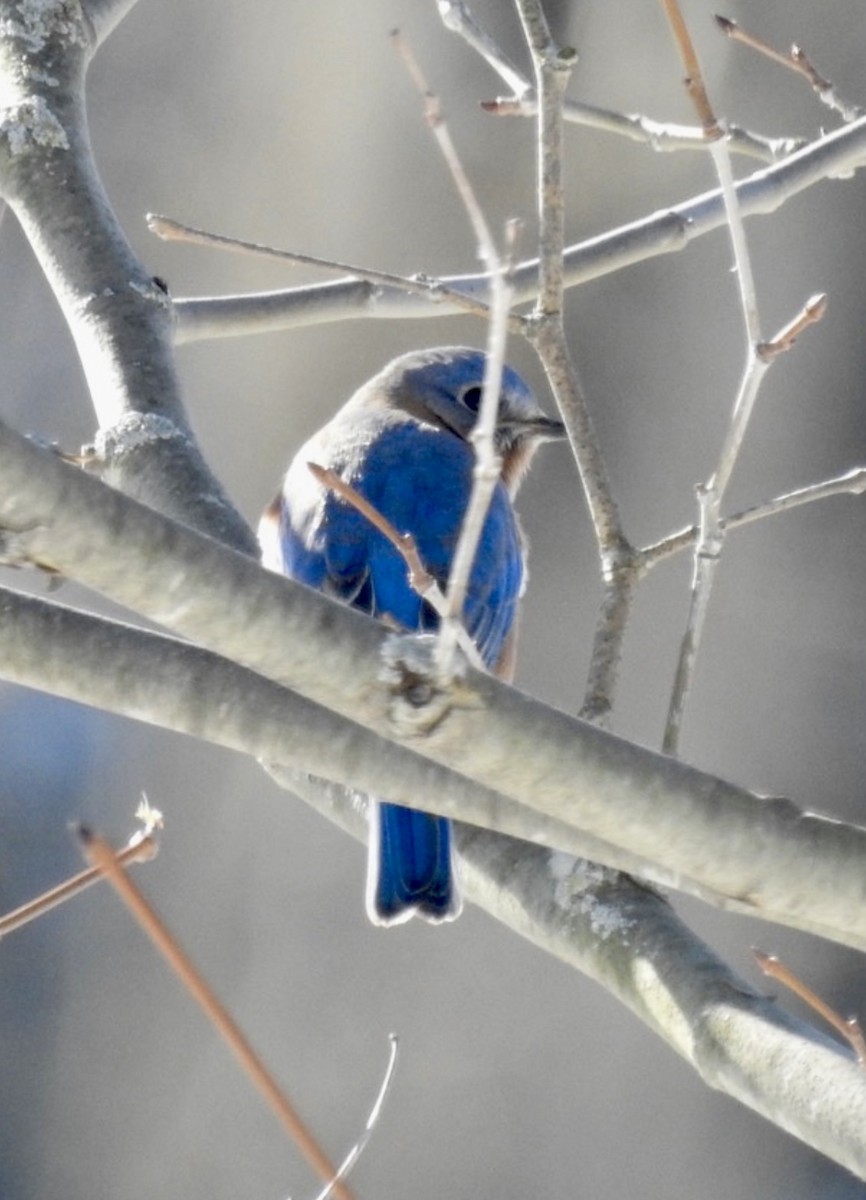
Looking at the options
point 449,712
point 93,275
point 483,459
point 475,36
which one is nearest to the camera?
point 483,459

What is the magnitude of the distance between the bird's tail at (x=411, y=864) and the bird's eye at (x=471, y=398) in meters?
1.19

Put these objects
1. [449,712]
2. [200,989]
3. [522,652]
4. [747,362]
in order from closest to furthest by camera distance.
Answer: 1. [200,989]
2. [449,712]
3. [747,362]
4. [522,652]

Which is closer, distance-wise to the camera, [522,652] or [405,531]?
[405,531]

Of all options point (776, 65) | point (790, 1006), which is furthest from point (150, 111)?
point (790, 1006)

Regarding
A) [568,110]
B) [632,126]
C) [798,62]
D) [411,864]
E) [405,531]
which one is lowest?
[411,864]

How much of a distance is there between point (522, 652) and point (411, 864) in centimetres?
269

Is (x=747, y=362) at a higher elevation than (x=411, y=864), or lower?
higher

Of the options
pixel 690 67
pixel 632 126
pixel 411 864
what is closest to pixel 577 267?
pixel 632 126

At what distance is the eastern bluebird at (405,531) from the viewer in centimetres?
212

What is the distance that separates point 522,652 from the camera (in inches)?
188

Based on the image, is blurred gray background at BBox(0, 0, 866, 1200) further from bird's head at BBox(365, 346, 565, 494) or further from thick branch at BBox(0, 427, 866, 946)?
thick branch at BBox(0, 427, 866, 946)

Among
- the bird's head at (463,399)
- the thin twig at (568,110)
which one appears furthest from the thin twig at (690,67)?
the bird's head at (463,399)

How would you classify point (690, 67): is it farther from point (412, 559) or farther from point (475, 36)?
point (475, 36)

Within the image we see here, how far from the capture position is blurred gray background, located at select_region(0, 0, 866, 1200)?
14.5 feet
